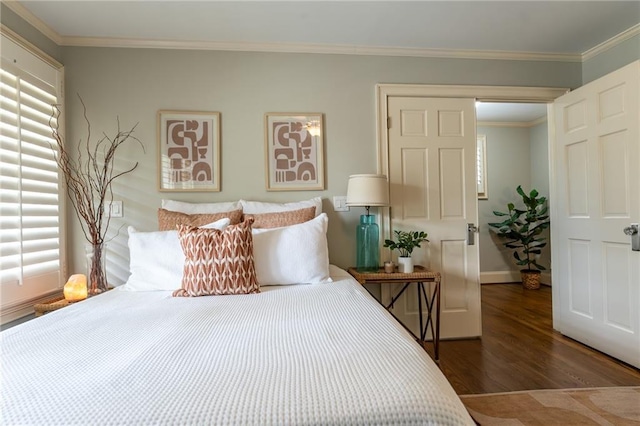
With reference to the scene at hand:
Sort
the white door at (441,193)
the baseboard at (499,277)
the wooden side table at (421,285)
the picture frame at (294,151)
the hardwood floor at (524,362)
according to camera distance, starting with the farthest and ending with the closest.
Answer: the baseboard at (499,277)
the white door at (441,193)
the picture frame at (294,151)
the wooden side table at (421,285)
the hardwood floor at (524,362)

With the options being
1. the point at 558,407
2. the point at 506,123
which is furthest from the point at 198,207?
the point at 506,123

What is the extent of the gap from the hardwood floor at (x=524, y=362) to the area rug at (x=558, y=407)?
83mm

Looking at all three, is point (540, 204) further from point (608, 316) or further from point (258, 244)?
point (258, 244)

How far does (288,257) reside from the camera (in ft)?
6.27

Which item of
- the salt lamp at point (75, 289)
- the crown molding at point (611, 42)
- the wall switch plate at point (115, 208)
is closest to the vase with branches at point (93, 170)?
the wall switch plate at point (115, 208)

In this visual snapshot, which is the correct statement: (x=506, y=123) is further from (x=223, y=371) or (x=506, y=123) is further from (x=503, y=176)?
(x=223, y=371)

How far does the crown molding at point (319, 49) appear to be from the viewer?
8.28ft

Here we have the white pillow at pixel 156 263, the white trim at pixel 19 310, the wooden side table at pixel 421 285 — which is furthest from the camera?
the wooden side table at pixel 421 285

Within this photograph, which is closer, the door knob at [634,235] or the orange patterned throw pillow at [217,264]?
the orange patterned throw pillow at [217,264]

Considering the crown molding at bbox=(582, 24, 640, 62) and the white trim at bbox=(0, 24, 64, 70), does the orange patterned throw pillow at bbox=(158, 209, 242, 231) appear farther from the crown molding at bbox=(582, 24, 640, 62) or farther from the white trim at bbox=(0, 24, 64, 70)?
the crown molding at bbox=(582, 24, 640, 62)

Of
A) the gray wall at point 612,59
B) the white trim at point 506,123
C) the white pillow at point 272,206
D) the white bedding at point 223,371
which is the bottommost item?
the white bedding at point 223,371

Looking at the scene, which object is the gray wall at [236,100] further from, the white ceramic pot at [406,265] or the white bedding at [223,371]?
the white bedding at [223,371]

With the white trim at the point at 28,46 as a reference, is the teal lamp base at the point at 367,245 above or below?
below

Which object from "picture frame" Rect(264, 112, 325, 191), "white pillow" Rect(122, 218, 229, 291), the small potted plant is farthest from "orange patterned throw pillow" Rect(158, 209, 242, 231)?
the small potted plant
